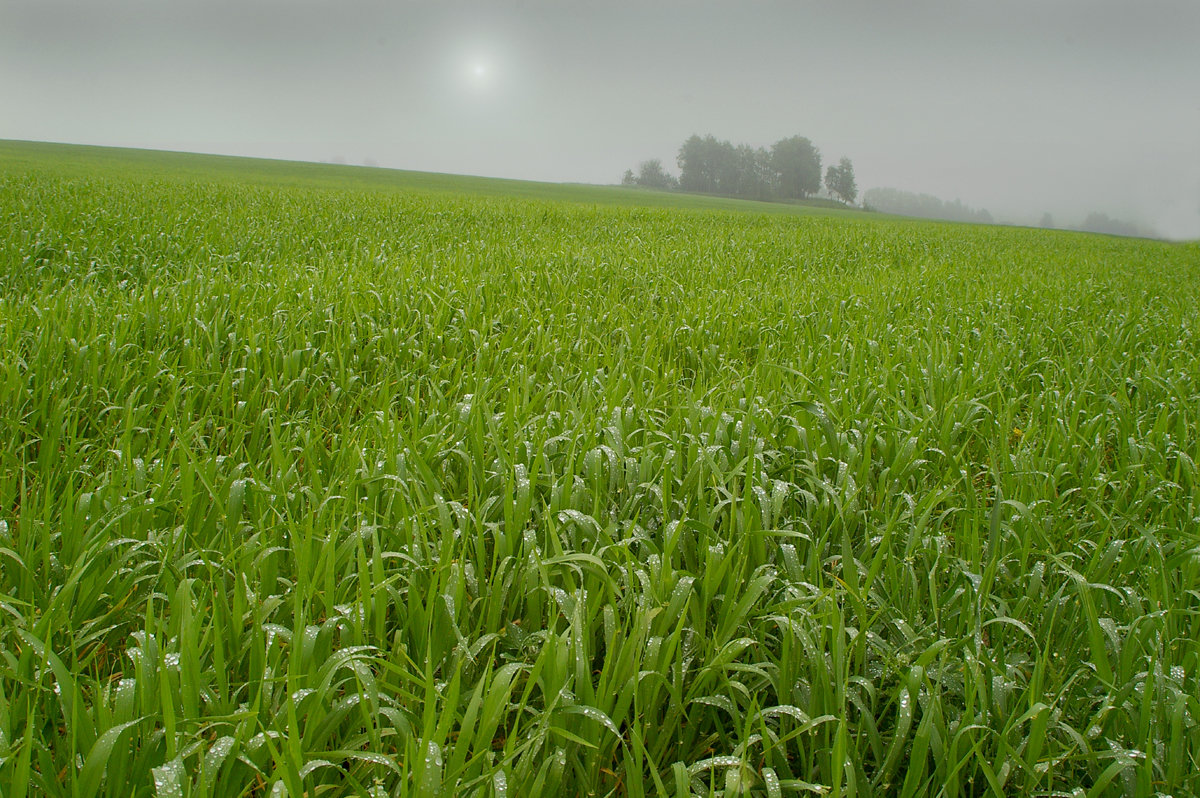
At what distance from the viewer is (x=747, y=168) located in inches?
4235

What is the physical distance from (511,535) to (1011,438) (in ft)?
9.88

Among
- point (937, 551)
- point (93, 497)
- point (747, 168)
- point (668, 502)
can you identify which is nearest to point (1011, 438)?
point (937, 551)

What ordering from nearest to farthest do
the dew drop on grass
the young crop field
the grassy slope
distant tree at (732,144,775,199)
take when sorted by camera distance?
the dew drop on grass
the young crop field
the grassy slope
distant tree at (732,144,775,199)

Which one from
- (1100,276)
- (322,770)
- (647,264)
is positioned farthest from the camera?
(1100,276)

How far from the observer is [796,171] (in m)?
108

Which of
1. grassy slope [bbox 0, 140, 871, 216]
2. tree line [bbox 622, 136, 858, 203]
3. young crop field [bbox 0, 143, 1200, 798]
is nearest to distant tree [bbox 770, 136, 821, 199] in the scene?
tree line [bbox 622, 136, 858, 203]

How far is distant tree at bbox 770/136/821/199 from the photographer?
10712 centimetres

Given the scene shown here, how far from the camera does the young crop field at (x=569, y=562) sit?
1.39m

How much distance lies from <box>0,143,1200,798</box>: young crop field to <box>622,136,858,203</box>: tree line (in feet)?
351

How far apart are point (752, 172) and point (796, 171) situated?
718cm

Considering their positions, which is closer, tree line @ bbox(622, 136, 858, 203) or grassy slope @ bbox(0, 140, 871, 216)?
grassy slope @ bbox(0, 140, 871, 216)

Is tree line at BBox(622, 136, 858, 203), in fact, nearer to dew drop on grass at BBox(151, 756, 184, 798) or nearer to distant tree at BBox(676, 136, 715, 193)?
distant tree at BBox(676, 136, 715, 193)

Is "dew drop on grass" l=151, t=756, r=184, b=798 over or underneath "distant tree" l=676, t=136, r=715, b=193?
underneath

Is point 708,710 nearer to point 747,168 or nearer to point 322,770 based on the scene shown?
point 322,770
